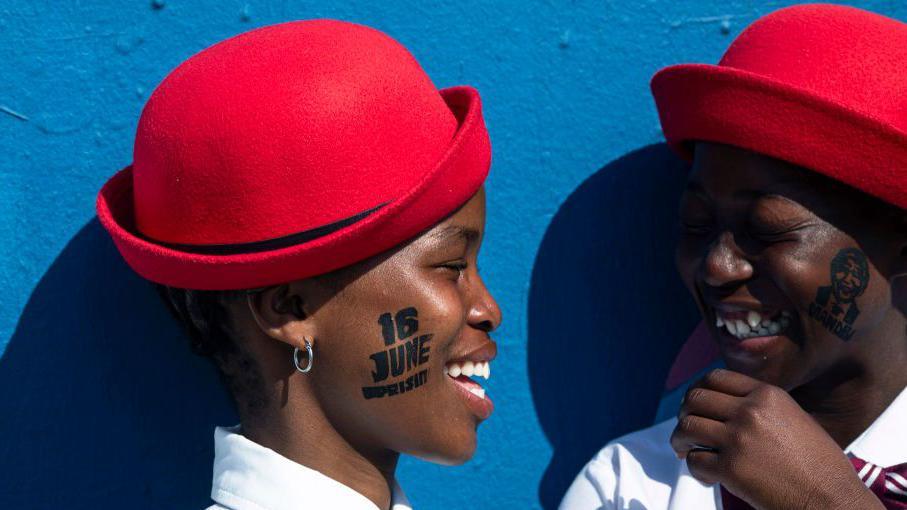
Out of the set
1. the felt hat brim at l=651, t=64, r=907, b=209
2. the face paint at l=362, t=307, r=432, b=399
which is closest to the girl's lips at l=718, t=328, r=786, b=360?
the felt hat brim at l=651, t=64, r=907, b=209

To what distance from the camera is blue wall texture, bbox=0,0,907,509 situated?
2.16 m

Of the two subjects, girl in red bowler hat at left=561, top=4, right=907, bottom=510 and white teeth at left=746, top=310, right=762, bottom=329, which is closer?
girl in red bowler hat at left=561, top=4, right=907, bottom=510

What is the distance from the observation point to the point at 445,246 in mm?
1795

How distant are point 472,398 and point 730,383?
19.1 inches

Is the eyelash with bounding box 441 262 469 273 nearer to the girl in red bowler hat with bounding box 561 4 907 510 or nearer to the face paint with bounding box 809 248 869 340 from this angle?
Answer: the girl in red bowler hat with bounding box 561 4 907 510

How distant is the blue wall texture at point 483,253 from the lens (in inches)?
85.1

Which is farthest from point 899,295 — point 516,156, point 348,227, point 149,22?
point 149,22

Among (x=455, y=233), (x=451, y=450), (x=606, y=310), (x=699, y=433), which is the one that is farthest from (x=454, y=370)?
(x=606, y=310)

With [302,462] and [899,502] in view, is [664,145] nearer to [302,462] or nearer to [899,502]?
[899,502]

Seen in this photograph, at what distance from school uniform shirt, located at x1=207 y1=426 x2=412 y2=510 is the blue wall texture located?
43cm

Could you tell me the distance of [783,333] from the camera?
A: 82.0 inches

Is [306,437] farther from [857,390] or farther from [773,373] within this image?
[857,390]

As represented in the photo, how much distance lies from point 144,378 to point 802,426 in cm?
131

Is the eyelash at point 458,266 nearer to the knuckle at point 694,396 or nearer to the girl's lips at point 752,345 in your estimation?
the knuckle at point 694,396
